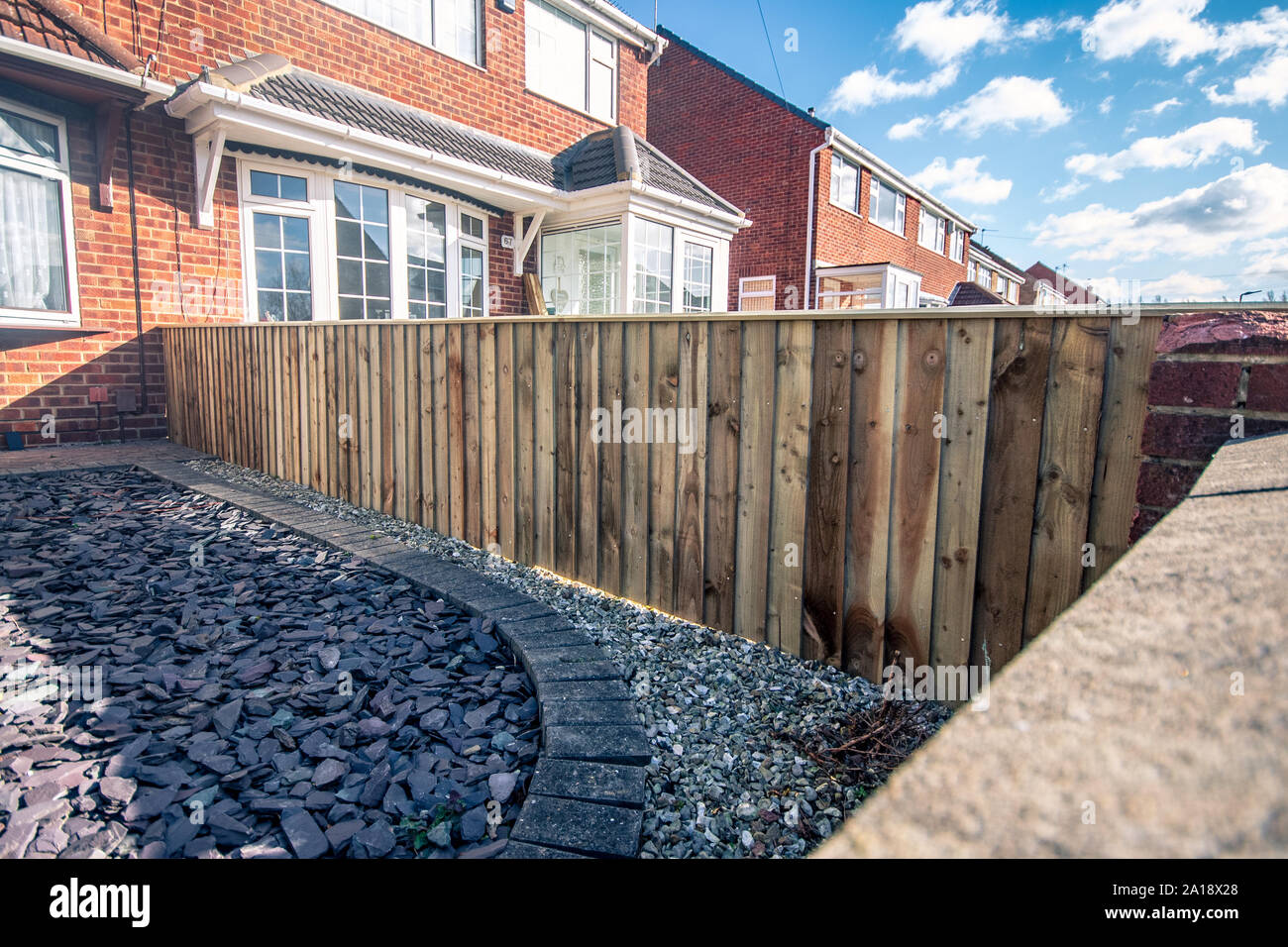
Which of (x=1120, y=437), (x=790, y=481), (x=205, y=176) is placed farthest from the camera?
(x=205, y=176)

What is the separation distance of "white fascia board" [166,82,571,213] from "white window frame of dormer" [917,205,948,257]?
58.7 ft

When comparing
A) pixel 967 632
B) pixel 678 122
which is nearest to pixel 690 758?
pixel 967 632

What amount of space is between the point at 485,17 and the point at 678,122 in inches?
380

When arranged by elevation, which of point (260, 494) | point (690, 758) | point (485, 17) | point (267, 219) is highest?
point (485, 17)

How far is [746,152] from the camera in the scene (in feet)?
57.5

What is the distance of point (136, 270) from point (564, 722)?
754cm

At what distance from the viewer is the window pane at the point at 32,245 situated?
20.6 feet

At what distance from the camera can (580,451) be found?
135 inches

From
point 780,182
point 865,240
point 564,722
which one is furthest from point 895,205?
point 564,722

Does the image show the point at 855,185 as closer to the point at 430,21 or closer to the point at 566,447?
the point at 430,21

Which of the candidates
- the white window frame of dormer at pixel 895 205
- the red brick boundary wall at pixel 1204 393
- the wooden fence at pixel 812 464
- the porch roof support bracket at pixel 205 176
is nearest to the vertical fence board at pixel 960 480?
the wooden fence at pixel 812 464

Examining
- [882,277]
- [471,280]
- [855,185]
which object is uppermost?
[855,185]

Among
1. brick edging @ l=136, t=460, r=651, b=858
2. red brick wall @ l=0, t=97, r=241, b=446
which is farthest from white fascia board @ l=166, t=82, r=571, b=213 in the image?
brick edging @ l=136, t=460, r=651, b=858
